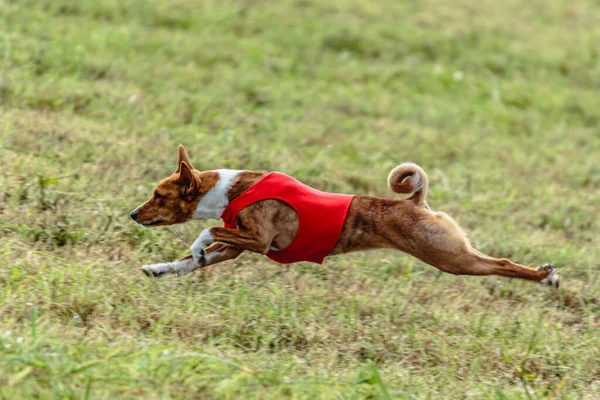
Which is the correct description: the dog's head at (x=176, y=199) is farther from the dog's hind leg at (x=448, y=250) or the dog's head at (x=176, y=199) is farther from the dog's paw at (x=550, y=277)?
the dog's paw at (x=550, y=277)

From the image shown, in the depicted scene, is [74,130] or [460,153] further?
[460,153]

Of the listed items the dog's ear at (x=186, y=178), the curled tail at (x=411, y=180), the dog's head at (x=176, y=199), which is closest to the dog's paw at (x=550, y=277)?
the curled tail at (x=411, y=180)

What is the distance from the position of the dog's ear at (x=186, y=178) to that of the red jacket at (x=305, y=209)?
28 cm

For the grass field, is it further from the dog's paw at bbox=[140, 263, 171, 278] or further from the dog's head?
the dog's head

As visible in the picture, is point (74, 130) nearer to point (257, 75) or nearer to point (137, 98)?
point (137, 98)

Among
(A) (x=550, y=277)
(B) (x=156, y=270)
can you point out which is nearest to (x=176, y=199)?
(B) (x=156, y=270)

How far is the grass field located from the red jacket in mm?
→ 517

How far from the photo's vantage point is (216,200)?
5.70m

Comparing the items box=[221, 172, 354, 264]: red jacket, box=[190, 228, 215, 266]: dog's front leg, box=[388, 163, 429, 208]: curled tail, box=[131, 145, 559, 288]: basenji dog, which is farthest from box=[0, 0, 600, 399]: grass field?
box=[388, 163, 429, 208]: curled tail

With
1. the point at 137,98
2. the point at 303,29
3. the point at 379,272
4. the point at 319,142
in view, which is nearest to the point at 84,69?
the point at 137,98

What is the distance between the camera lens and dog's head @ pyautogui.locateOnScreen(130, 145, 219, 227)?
5.68 metres

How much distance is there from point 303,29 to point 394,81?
174 centimetres

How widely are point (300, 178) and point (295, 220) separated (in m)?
2.67

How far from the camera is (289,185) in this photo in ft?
18.5
